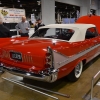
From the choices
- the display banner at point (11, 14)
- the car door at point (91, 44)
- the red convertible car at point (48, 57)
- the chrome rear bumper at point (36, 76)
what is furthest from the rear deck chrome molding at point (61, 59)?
the display banner at point (11, 14)

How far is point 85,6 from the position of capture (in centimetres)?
1477

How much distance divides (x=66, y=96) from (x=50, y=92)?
0.37 metres

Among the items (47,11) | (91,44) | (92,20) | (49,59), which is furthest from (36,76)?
(47,11)

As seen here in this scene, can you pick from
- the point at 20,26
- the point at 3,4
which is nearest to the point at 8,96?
the point at 20,26

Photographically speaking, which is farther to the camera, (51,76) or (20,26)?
(20,26)

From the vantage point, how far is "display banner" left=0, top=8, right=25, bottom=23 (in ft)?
23.2

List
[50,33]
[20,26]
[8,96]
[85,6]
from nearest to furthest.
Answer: [8,96]
[50,33]
[20,26]
[85,6]

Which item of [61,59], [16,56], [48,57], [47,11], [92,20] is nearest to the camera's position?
[48,57]

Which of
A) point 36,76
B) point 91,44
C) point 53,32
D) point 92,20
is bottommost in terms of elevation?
point 36,76

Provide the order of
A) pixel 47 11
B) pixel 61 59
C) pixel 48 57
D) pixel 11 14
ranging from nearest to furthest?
1. pixel 48 57
2. pixel 61 59
3. pixel 11 14
4. pixel 47 11

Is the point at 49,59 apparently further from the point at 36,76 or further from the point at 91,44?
the point at 91,44

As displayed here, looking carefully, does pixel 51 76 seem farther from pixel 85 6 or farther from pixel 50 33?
pixel 85 6

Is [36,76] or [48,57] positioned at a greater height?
[48,57]

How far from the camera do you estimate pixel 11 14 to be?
7.45 m
